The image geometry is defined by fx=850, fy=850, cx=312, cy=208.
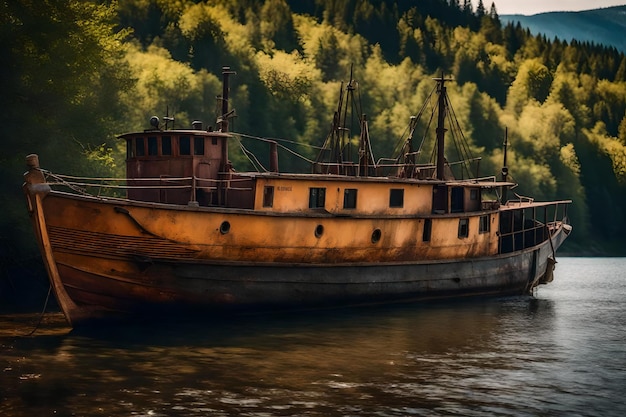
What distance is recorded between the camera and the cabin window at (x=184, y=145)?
26.8 m

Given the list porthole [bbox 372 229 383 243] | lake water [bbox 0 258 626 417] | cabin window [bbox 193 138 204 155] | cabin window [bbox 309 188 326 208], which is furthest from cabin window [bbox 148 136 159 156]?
porthole [bbox 372 229 383 243]

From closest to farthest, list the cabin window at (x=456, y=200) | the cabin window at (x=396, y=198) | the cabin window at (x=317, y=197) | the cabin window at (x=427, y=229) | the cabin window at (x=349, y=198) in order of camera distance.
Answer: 1. the cabin window at (x=317, y=197)
2. the cabin window at (x=349, y=198)
3. the cabin window at (x=396, y=198)
4. the cabin window at (x=427, y=229)
5. the cabin window at (x=456, y=200)

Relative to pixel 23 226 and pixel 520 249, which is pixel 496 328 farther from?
pixel 23 226

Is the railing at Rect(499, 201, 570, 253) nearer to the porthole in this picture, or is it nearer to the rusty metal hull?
the porthole

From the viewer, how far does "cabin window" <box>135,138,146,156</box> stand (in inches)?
1067

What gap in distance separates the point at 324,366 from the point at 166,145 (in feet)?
33.9

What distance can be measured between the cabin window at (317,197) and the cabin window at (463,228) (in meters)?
7.02

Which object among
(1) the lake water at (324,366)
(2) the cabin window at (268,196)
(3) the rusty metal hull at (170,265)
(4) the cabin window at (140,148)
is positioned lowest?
(1) the lake water at (324,366)

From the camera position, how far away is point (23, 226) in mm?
30094

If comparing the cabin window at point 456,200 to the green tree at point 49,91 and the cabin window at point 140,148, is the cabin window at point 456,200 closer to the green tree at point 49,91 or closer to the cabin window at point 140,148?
the cabin window at point 140,148

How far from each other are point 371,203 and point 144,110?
3341cm

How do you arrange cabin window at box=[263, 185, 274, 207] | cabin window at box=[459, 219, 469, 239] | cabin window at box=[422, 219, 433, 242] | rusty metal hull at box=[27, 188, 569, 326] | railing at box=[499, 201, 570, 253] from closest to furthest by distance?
rusty metal hull at box=[27, 188, 569, 326] < cabin window at box=[263, 185, 274, 207] < cabin window at box=[422, 219, 433, 242] < cabin window at box=[459, 219, 469, 239] < railing at box=[499, 201, 570, 253]

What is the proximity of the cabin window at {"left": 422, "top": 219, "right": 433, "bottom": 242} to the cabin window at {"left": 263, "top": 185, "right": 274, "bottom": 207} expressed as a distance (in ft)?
21.9

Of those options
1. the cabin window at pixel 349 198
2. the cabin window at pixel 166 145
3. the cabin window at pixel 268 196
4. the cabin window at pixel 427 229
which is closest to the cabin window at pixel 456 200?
the cabin window at pixel 427 229
